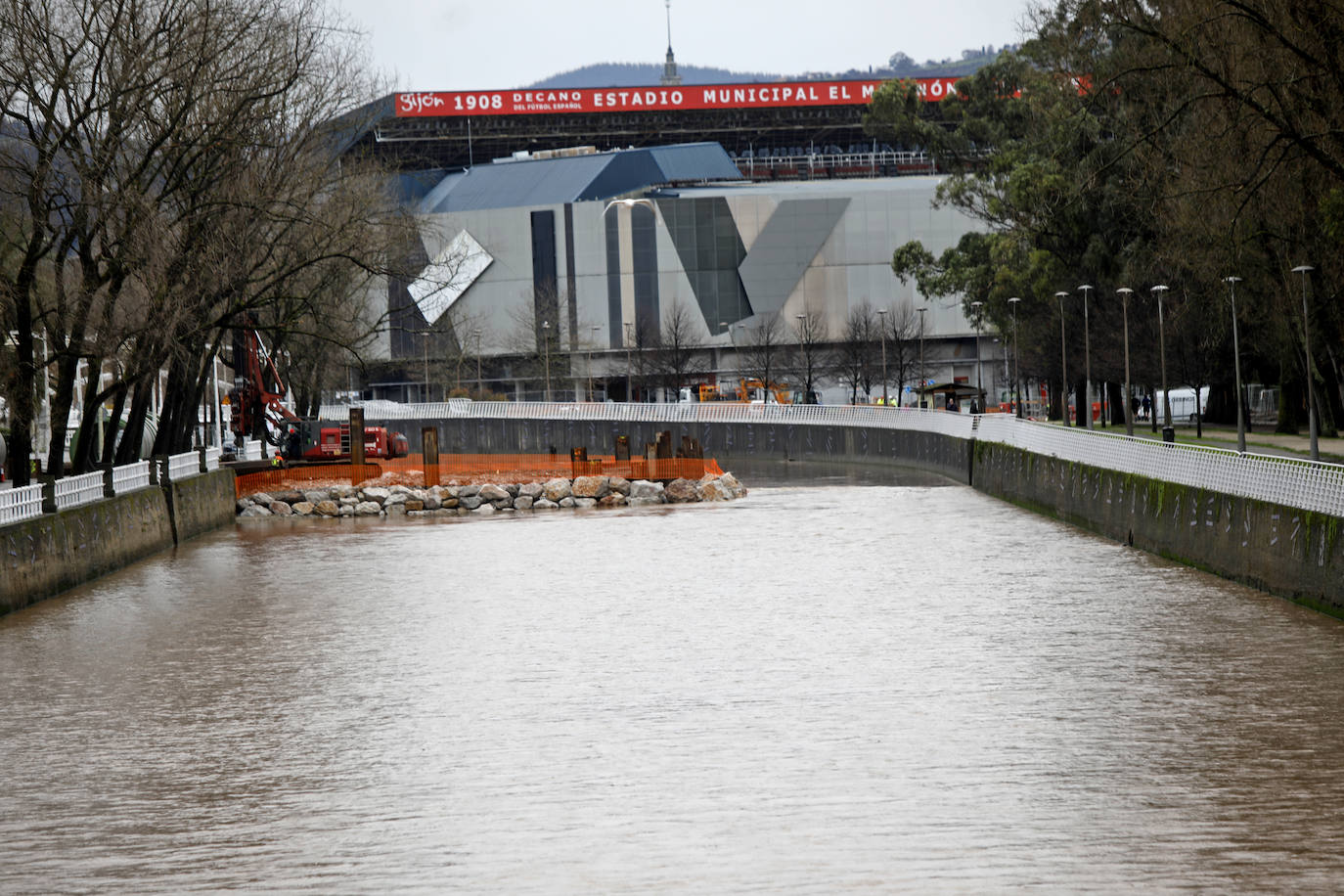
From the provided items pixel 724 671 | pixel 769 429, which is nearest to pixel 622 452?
pixel 769 429

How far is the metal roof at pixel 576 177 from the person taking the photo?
13888 cm

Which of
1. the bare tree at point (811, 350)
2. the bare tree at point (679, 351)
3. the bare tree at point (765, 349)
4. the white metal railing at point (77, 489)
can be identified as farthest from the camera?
the bare tree at point (679, 351)

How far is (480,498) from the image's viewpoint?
52.0 metres

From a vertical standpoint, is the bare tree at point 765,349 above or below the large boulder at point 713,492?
above

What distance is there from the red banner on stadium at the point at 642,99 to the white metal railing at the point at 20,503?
122 meters

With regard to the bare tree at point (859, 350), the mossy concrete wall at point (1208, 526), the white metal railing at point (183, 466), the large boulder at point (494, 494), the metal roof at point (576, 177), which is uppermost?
the metal roof at point (576, 177)

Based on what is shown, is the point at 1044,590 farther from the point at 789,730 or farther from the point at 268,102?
the point at 268,102

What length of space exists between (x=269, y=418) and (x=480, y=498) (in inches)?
596

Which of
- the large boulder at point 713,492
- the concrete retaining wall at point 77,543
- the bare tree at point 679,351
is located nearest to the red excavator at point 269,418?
the large boulder at point 713,492

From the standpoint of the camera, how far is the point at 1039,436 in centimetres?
4478

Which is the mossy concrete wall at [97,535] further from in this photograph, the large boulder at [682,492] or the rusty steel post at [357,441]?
the rusty steel post at [357,441]

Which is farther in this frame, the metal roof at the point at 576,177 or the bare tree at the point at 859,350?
the metal roof at the point at 576,177

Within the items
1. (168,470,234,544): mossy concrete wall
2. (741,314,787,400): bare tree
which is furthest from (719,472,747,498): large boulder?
(741,314,787,400): bare tree

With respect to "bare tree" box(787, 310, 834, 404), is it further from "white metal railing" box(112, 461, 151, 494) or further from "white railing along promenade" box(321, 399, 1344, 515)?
"white metal railing" box(112, 461, 151, 494)
